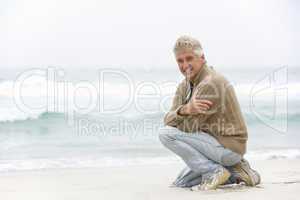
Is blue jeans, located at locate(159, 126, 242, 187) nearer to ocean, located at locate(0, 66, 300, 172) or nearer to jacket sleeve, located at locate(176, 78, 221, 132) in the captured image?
jacket sleeve, located at locate(176, 78, 221, 132)

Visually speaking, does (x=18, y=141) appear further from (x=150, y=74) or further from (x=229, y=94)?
(x=229, y=94)

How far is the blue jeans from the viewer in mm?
2900

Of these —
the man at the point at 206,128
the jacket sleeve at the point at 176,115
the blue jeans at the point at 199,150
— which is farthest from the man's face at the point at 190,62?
the blue jeans at the point at 199,150

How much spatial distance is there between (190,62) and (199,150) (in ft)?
1.44

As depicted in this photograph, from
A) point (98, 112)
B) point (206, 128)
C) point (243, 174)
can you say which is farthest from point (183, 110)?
point (98, 112)

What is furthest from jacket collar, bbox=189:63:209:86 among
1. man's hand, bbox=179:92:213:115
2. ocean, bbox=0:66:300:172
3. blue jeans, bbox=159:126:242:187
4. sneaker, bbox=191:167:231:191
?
ocean, bbox=0:66:300:172

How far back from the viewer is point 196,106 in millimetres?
2859

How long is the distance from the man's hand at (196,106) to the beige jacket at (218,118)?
0.08 ft

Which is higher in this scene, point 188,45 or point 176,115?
point 188,45

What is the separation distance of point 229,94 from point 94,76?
97.3 inches

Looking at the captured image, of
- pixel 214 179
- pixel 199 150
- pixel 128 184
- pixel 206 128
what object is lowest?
pixel 128 184

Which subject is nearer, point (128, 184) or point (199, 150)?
point (199, 150)

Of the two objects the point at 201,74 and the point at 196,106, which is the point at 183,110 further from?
the point at 201,74

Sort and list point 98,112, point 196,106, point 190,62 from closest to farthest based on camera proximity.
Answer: point 196,106, point 190,62, point 98,112
